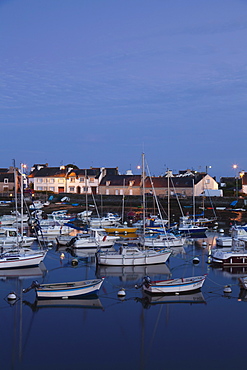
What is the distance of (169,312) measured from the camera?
2117 cm

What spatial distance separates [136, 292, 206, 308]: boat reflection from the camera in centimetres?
2252

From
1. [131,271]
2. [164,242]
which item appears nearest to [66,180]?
[164,242]

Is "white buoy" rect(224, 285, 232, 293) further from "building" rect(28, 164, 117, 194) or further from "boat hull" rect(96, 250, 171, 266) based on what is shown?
"building" rect(28, 164, 117, 194)

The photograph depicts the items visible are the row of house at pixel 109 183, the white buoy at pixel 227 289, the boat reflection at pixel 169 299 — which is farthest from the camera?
the row of house at pixel 109 183

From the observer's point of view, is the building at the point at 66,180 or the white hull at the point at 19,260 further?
the building at the point at 66,180

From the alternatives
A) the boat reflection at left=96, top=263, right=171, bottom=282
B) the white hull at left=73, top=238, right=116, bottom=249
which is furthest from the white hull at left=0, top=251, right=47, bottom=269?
the white hull at left=73, top=238, right=116, bottom=249

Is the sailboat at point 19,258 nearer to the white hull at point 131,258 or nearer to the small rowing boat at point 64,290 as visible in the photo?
the white hull at point 131,258

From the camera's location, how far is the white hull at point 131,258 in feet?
98.9

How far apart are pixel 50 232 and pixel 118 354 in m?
31.7

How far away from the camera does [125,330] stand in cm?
1903

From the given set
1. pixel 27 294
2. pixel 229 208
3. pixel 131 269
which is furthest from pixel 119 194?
Result: pixel 27 294

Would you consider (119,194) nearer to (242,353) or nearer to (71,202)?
(71,202)

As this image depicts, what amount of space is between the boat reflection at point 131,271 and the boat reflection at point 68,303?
4.60m

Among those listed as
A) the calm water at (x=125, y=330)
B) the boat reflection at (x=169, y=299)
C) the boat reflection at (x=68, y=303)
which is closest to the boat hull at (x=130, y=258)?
the calm water at (x=125, y=330)
